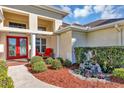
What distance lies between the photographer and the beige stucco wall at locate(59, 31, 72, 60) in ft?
37.5

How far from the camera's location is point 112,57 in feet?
25.0

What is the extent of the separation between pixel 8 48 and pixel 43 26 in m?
4.68

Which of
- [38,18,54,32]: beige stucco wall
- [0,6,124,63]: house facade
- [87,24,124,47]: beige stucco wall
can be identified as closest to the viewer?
[87,24,124,47]: beige stucco wall

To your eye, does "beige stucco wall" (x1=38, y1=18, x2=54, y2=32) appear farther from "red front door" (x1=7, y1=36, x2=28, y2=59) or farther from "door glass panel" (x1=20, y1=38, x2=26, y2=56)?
"door glass panel" (x1=20, y1=38, x2=26, y2=56)

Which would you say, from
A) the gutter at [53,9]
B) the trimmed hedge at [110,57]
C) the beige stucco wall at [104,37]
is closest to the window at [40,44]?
the gutter at [53,9]

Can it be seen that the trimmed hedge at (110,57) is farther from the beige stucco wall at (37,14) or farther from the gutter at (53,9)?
the gutter at (53,9)

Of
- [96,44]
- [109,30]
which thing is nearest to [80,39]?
[96,44]

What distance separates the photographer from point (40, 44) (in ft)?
48.4

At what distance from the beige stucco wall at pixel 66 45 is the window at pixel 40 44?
7.62 ft

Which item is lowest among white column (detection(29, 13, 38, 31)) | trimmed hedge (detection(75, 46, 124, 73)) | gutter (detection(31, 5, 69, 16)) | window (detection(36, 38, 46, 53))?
trimmed hedge (detection(75, 46, 124, 73))

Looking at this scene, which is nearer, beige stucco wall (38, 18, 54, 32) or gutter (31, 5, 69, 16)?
gutter (31, 5, 69, 16)

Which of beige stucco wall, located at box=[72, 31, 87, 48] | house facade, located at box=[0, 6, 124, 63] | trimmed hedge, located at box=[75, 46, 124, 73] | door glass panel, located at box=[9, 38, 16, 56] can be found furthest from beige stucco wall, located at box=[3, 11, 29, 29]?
trimmed hedge, located at box=[75, 46, 124, 73]

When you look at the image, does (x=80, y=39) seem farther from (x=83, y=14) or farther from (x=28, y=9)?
(x=83, y=14)

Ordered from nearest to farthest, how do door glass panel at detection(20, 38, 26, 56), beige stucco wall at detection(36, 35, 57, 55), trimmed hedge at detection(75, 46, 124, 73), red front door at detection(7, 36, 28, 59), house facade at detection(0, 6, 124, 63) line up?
trimmed hedge at detection(75, 46, 124, 73) < house facade at detection(0, 6, 124, 63) < red front door at detection(7, 36, 28, 59) < door glass panel at detection(20, 38, 26, 56) < beige stucco wall at detection(36, 35, 57, 55)
